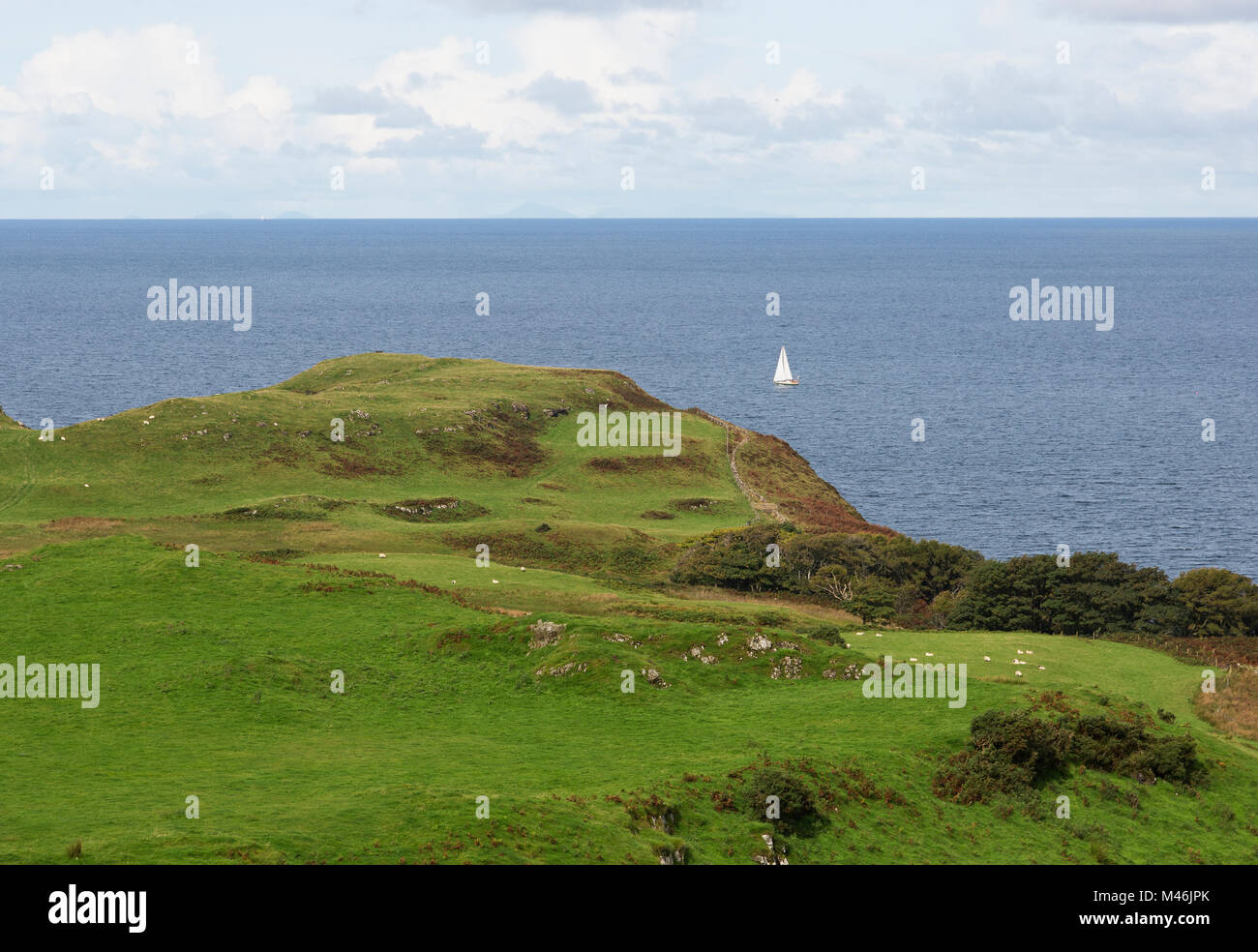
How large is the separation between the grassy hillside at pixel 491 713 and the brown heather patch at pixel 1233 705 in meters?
0.82

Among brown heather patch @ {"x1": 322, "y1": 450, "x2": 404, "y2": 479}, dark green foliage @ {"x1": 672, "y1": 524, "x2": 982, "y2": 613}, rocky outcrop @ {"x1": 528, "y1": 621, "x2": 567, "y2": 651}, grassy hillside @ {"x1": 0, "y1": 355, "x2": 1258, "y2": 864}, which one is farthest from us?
brown heather patch @ {"x1": 322, "y1": 450, "x2": 404, "y2": 479}

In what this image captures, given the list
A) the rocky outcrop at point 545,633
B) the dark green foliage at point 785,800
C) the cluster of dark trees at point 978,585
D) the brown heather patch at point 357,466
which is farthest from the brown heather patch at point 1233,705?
the brown heather patch at point 357,466

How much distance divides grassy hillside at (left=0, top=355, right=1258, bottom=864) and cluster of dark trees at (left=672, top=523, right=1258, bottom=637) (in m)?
3.96

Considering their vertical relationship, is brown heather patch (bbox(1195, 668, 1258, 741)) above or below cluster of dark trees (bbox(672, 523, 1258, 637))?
below

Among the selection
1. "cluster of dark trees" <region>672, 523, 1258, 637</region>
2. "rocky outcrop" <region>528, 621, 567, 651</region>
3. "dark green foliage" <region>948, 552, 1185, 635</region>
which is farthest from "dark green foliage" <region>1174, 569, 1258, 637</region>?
Result: "rocky outcrop" <region>528, 621, 567, 651</region>

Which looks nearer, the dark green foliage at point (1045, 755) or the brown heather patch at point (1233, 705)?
the dark green foliage at point (1045, 755)

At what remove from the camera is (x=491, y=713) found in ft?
135

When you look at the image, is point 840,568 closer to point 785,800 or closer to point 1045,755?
point 1045,755

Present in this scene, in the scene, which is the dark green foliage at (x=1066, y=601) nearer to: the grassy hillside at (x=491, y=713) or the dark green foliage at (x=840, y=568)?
the dark green foliage at (x=840, y=568)

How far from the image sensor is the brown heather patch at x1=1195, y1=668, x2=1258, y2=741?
4494cm

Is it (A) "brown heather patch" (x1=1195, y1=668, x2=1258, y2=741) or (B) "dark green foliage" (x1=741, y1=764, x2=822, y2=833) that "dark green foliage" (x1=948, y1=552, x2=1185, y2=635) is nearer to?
(A) "brown heather patch" (x1=1195, y1=668, x2=1258, y2=741)

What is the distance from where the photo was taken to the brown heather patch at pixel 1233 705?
4494 centimetres

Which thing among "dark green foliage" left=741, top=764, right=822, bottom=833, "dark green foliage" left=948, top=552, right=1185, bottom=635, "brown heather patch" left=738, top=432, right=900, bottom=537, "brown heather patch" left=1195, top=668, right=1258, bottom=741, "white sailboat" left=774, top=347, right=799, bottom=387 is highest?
"white sailboat" left=774, top=347, right=799, bottom=387
